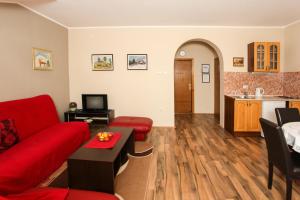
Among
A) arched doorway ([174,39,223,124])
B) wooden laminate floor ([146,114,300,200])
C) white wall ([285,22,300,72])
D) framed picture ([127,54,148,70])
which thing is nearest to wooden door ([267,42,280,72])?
white wall ([285,22,300,72])

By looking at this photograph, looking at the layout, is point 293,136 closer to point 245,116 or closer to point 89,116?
point 245,116

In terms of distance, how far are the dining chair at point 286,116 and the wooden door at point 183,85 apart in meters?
4.08

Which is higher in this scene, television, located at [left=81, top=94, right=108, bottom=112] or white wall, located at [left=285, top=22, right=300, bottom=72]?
white wall, located at [left=285, top=22, right=300, bottom=72]

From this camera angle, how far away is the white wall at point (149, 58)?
4.89 m

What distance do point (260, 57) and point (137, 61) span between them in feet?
9.23

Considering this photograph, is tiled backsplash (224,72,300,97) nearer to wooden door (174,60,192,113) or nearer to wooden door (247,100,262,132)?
wooden door (247,100,262,132)

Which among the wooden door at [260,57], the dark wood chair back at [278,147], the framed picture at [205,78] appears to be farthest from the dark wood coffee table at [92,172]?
the framed picture at [205,78]

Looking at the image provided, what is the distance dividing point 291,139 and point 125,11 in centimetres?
325

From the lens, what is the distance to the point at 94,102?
4.93 meters

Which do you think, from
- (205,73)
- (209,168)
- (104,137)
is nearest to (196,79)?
(205,73)

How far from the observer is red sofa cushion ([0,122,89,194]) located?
6.49ft

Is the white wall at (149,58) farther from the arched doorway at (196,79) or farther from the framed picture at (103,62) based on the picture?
the arched doorway at (196,79)

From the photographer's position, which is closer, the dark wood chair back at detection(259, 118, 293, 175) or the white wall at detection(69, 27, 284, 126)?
the dark wood chair back at detection(259, 118, 293, 175)

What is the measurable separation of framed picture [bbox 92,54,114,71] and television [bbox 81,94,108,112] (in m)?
0.71
